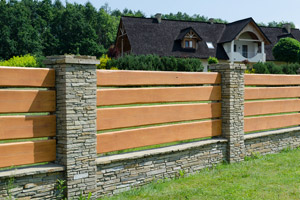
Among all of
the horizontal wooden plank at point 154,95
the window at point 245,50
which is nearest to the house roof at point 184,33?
the window at point 245,50

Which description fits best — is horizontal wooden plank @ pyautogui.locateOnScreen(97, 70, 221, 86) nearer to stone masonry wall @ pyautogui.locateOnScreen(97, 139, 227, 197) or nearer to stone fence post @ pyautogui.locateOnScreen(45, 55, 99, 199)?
stone fence post @ pyautogui.locateOnScreen(45, 55, 99, 199)

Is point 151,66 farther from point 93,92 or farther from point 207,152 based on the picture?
point 93,92

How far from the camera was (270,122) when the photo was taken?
324 inches

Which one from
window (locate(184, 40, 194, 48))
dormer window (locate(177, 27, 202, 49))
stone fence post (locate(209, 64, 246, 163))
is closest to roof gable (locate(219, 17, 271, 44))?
dormer window (locate(177, 27, 202, 49))

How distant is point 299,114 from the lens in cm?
914

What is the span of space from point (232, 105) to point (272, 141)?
1906 millimetres

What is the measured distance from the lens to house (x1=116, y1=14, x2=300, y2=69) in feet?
101

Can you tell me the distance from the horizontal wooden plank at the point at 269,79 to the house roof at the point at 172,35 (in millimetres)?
21310

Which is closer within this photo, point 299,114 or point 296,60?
point 299,114

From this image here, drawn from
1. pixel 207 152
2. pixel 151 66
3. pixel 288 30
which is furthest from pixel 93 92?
pixel 288 30

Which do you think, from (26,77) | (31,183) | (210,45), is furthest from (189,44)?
(31,183)

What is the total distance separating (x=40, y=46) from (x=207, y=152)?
40.6 m

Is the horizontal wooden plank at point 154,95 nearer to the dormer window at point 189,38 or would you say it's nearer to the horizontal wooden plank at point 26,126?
the horizontal wooden plank at point 26,126

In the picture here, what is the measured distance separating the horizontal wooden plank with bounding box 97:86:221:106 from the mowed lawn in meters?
1.38
